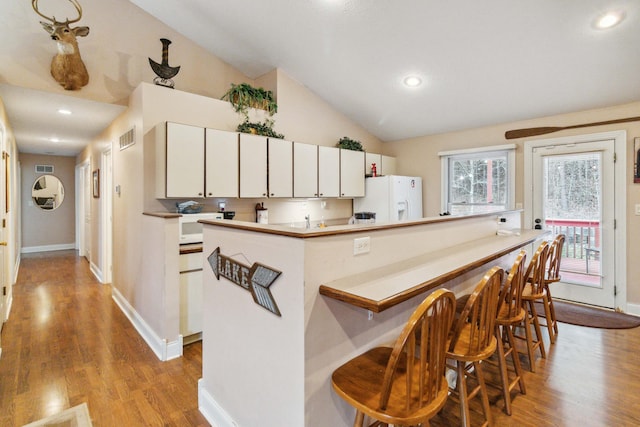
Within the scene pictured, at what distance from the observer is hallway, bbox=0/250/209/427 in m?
2.08

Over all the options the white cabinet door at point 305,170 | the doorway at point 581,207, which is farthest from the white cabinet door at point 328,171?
the doorway at point 581,207

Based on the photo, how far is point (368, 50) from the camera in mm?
3480

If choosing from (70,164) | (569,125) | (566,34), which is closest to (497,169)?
(569,125)

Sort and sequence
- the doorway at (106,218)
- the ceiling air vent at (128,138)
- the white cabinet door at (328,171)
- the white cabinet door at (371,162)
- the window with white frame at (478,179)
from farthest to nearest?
the white cabinet door at (371,162), the doorway at (106,218), the window with white frame at (478,179), the white cabinet door at (328,171), the ceiling air vent at (128,138)

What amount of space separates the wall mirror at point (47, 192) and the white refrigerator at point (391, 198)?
7.11 meters

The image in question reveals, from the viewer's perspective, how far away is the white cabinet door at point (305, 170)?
404cm

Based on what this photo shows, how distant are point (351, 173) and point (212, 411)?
3.51 meters

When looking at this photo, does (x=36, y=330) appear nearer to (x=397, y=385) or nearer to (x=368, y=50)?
(x=397, y=385)

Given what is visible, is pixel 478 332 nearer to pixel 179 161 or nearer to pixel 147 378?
pixel 147 378

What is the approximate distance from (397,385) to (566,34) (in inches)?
130

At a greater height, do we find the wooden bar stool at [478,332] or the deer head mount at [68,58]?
the deer head mount at [68,58]

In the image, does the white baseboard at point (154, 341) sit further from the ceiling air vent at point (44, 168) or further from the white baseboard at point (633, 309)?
the ceiling air vent at point (44, 168)

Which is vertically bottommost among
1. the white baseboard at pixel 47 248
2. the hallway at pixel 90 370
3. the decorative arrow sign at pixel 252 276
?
the hallway at pixel 90 370

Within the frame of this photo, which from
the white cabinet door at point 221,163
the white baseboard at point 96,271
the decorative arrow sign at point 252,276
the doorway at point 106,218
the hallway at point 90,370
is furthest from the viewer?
the white baseboard at point 96,271
